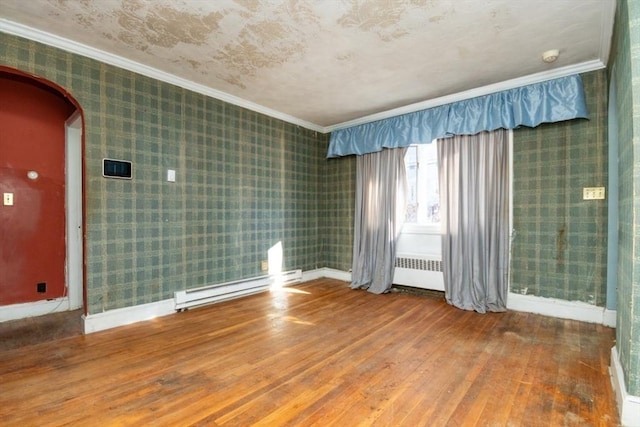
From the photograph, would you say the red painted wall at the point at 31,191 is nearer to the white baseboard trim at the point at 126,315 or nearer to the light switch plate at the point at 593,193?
the white baseboard trim at the point at 126,315

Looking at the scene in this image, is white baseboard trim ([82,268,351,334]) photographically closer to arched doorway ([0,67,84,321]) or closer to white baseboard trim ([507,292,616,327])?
arched doorway ([0,67,84,321])

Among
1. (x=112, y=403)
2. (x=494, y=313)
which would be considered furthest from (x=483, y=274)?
(x=112, y=403)

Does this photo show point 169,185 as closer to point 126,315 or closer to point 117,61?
point 117,61

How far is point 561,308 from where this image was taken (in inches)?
117

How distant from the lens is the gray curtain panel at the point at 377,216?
4.08m

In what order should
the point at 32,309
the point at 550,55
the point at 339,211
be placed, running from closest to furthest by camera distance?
the point at 550,55, the point at 32,309, the point at 339,211

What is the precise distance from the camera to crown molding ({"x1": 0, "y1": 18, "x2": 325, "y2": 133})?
7.57 feet

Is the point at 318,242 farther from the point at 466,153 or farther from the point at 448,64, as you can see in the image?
the point at 448,64

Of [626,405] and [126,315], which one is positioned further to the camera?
[126,315]

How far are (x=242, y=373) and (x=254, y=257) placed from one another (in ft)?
6.75

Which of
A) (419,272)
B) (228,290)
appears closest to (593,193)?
(419,272)

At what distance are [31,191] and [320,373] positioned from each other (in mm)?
3501

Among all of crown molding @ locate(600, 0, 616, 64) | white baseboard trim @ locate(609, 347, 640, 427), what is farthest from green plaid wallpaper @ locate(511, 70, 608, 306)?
white baseboard trim @ locate(609, 347, 640, 427)

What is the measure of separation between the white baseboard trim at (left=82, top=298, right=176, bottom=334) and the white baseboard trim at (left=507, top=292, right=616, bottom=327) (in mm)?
3703
